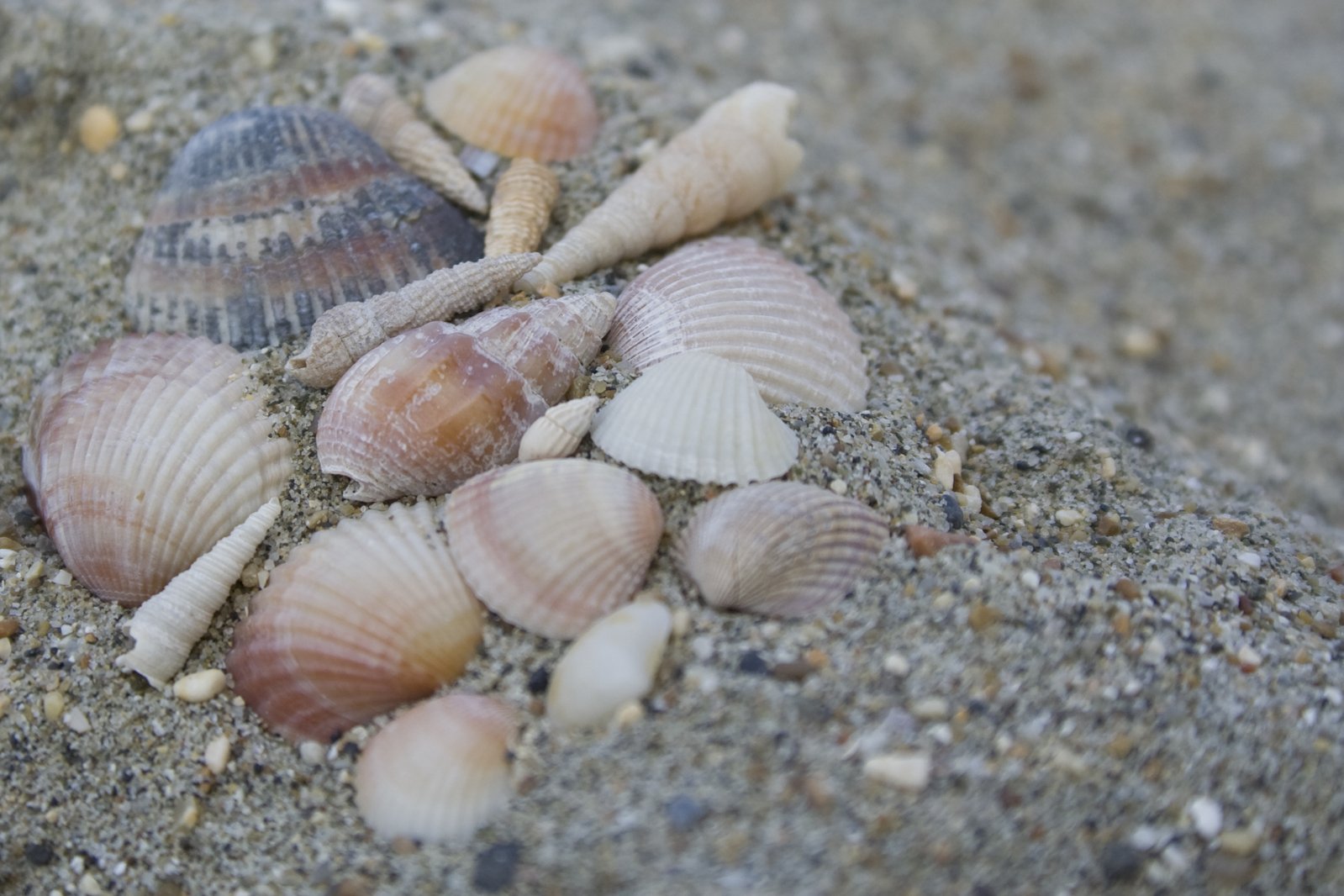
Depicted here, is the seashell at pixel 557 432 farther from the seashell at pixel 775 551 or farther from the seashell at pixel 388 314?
the seashell at pixel 388 314

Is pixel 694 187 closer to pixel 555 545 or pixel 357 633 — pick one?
pixel 555 545

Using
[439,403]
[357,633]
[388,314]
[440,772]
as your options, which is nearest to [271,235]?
[388,314]

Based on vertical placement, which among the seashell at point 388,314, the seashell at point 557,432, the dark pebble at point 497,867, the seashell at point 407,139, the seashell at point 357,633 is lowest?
the dark pebble at point 497,867

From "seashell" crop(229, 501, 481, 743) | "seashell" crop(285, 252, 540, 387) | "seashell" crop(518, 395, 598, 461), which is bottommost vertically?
"seashell" crop(229, 501, 481, 743)

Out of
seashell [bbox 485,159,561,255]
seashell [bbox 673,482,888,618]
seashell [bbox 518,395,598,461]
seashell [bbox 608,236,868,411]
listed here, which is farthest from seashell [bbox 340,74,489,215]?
seashell [bbox 673,482,888,618]

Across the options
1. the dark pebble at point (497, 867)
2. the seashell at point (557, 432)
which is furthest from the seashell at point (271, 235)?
the dark pebble at point (497, 867)

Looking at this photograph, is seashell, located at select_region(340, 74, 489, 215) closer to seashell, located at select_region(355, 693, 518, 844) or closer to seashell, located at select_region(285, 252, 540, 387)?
seashell, located at select_region(285, 252, 540, 387)
